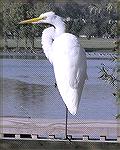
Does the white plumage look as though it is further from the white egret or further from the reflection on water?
the reflection on water

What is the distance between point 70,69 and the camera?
6.81ft

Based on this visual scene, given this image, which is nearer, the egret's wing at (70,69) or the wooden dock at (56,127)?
the egret's wing at (70,69)

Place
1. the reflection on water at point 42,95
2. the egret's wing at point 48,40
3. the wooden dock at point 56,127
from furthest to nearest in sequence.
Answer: the reflection on water at point 42,95 → the wooden dock at point 56,127 → the egret's wing at point 48,40

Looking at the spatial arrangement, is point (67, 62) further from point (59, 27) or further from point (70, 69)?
point (59, 27)

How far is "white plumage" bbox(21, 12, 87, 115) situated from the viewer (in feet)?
6.78

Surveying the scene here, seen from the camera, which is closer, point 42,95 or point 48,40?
point 48,40

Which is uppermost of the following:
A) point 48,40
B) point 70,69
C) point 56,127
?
point 48,40

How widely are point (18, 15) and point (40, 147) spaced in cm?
147

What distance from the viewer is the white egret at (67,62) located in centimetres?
207

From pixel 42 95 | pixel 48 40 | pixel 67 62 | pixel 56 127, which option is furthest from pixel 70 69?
pixel 42 95

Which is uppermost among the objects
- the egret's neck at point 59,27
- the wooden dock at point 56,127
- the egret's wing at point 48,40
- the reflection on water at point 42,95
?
the egret's neck at point 59,27

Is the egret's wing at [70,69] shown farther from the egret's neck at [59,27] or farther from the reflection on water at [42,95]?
the reflection on water at [42,95]

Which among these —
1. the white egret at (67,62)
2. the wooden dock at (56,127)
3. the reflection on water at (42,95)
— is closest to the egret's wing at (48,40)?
the white egret at (67,62)

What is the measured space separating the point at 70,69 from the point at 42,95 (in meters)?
3.79
